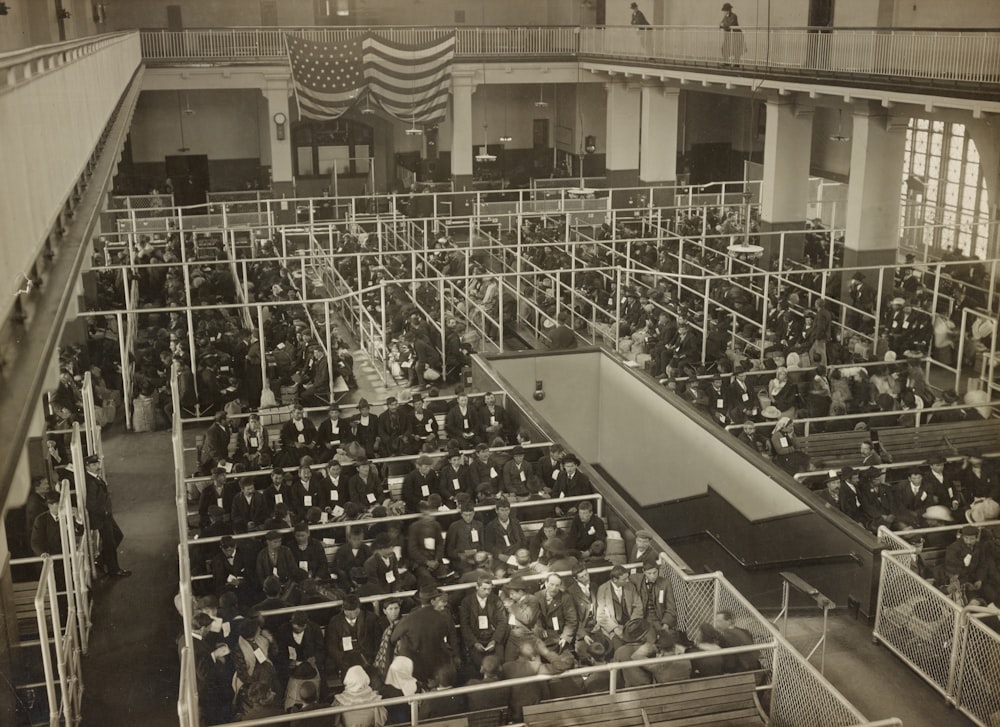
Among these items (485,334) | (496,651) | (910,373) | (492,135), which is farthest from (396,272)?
(492,135)

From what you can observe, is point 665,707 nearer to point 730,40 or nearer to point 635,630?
point 635,630

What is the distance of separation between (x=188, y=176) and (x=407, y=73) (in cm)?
1336

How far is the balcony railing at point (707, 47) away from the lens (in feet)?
61.3

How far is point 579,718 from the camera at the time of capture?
849 cm

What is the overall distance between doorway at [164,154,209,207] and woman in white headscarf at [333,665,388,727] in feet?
104

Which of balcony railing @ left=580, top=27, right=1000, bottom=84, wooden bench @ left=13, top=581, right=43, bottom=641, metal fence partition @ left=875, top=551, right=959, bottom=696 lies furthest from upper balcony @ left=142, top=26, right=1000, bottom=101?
wooden bench @ left=13, top=581, right=43, bottom=641

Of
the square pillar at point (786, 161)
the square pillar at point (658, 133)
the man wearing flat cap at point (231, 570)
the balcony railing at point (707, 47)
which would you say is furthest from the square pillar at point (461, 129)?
the man wearing flat cap at point (231, 570)

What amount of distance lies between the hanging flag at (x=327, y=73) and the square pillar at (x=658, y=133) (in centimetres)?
1015

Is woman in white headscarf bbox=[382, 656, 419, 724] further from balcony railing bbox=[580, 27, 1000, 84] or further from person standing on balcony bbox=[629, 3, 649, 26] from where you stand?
person standing on balcony bbox=[629, 3, 649, 26]

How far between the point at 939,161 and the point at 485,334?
1364 cm

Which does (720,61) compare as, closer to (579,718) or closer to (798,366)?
(798,366)

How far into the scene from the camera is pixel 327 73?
27.6 meters

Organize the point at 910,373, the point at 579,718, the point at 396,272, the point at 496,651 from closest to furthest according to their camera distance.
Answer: the point at 579,718
the point at 496,651
the point at 910,373
the point at 396,272

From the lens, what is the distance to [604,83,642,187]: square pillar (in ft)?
119
